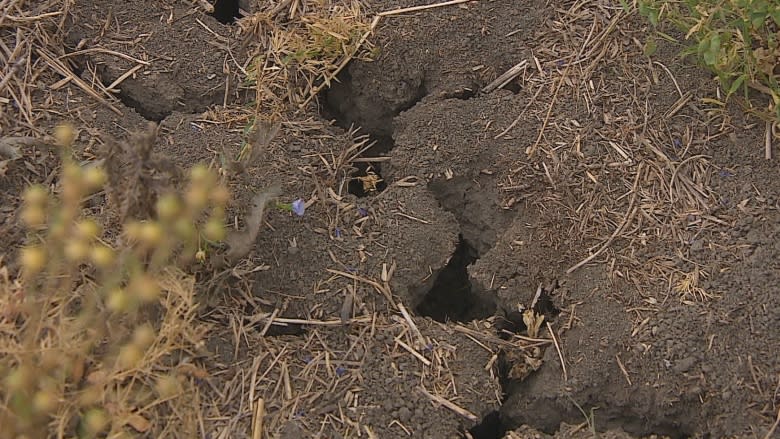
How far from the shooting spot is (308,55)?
2639 mm

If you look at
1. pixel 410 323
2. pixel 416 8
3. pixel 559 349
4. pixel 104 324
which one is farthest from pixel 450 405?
pixel 416 8

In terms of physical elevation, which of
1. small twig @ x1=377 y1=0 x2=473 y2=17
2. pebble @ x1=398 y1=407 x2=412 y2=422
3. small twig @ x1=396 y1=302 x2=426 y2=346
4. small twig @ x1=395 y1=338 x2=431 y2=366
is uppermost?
small twig @ x1=377 y1=0 x2=473 y2=17

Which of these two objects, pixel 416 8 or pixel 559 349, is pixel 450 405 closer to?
pixel 559 349

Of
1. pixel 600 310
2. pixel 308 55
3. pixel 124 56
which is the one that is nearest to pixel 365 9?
pixel 308 55

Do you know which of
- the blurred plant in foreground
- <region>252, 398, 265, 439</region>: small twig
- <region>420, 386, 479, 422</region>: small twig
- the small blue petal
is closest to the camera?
the blurred plant in foreground

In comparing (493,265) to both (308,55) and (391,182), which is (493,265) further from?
(308,55)

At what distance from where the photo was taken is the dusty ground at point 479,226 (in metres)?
2.19

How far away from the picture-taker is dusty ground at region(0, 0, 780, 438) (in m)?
2.19

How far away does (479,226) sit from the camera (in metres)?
2.57

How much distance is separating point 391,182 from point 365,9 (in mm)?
629

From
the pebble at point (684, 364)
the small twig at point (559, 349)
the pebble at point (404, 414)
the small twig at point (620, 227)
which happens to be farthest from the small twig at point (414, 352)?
the pebble at point (684, 364)

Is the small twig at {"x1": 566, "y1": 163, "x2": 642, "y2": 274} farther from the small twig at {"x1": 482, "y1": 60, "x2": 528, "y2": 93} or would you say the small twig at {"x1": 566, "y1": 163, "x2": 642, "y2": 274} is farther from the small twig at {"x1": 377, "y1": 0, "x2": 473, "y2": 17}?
the small twig at {"x1": 377, "y1": 0, "x2": 473, "y2": 17}

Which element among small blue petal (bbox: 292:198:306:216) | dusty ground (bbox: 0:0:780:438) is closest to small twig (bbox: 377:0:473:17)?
dusty ground (bbox: 0:0:780:438)

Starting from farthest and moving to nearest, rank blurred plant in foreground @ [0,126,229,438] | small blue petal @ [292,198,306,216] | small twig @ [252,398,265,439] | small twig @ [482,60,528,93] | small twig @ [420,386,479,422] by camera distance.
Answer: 1. small twig @ [482,60,528,93]
2. small blue petal @ [292,198,306,216]
3. small twig @ [420,386,479,422]
4. small twig @ [252,398,265,439]
5. blurred plant in foreground @ [0,126,229,438]
